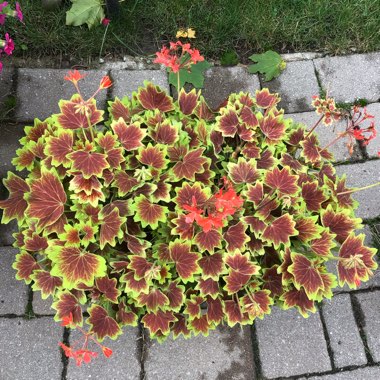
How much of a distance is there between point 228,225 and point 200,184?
0.65ft

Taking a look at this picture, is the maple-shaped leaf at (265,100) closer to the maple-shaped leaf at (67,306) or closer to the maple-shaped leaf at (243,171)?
the maple-shaped leaf at (243,171)

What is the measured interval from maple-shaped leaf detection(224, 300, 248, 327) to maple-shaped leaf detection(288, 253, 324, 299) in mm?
260

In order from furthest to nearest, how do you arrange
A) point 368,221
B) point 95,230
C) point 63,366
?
point 368,221, point 63,366, point 95,230

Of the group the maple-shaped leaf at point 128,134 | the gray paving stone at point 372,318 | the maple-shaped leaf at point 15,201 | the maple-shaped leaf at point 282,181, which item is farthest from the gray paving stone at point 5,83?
the gray paving stone at point 372,318

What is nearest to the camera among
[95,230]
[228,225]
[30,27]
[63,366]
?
[95,230]

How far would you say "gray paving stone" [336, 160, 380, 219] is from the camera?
2.45 metres

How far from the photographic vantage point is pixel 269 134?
68.3 inches

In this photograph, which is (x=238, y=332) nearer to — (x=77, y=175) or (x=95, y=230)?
(x=95, y=230)

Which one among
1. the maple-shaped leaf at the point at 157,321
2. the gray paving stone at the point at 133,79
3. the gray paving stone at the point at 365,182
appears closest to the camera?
the maple-shaped leaf at the point at 157,321

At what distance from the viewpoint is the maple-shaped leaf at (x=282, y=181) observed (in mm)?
1597

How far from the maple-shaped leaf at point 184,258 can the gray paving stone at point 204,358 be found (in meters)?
0.74

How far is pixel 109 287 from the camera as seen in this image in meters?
Answer: 1.61

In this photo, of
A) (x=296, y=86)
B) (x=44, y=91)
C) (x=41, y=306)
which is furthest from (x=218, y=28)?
(x=41, y=306)

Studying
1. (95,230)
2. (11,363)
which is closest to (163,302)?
(95,230)
